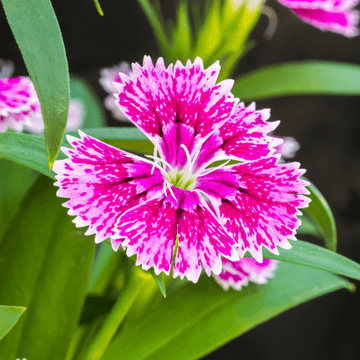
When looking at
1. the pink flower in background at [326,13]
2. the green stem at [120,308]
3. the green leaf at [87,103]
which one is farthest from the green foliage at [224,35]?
the green stem at [120,308]

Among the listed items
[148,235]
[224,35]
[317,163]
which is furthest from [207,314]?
[317,163]

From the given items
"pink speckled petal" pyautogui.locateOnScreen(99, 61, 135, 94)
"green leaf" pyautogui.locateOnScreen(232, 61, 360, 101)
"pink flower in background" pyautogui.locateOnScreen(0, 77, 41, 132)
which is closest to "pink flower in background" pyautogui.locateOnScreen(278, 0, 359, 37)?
"green leaf" pyautogui.locateOnScreen(232, 61, 360, 101)

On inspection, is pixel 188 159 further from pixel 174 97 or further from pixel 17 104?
pixel 17 104

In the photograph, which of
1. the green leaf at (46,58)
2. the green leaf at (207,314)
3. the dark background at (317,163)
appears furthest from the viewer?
the dark background at (317,163)

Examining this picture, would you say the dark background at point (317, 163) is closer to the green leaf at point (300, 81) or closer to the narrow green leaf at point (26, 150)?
the green leaf at point (300, 81)

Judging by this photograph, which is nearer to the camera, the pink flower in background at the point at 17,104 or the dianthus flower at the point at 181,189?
the dianthus flower at the point at 181,189

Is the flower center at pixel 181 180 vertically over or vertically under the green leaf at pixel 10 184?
over

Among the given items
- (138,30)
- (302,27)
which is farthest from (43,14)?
(302,27)

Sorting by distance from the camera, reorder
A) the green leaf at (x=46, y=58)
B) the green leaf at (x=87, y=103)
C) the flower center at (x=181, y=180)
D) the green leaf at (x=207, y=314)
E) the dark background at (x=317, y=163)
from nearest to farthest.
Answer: the green leaf at (x=46, y=58)
the flower center at (x=181, y=180)
the green leaf at (x=207, y=314)
the green leaf at (x=87, y=103)
the dark background at (x=317, y=163)

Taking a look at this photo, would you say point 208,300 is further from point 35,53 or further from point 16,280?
point 35,53
